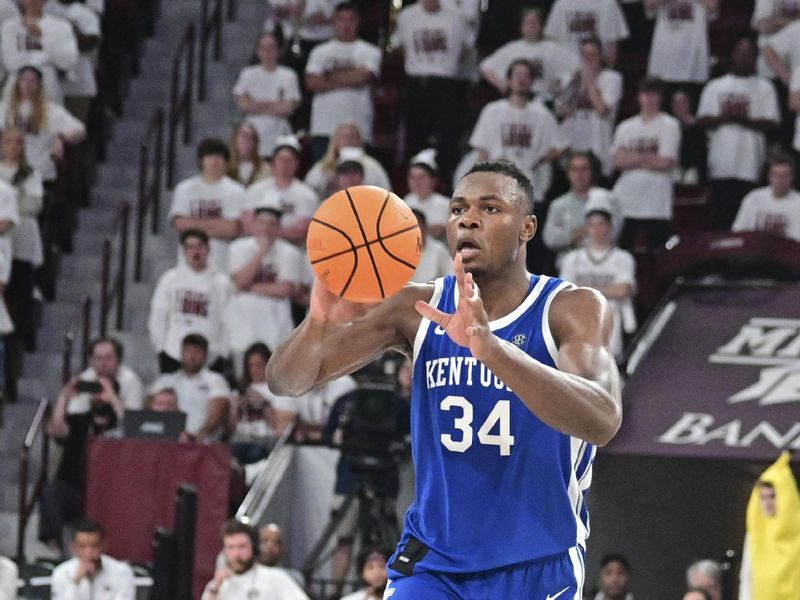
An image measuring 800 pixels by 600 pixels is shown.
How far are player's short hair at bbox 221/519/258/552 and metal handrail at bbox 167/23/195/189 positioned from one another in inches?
227

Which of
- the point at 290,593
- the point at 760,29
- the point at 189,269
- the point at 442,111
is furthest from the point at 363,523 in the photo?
the point at 760,29

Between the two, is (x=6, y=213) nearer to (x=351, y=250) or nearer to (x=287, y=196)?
(x=287, y=196)

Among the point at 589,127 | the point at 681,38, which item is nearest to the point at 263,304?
the point at 589,127

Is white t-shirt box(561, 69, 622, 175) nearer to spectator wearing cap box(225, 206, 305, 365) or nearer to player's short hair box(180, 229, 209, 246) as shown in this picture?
spectator wearing cap box(225, 206, 305, 365)

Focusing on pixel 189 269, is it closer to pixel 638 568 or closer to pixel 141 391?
pixel 141 391

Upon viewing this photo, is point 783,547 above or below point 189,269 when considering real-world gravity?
below

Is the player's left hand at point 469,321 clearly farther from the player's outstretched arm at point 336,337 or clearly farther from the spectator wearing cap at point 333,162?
the spectator wearing cap at point 333,162

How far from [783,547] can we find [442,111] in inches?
251

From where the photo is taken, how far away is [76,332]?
1611cm

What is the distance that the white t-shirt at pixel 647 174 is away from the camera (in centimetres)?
1498

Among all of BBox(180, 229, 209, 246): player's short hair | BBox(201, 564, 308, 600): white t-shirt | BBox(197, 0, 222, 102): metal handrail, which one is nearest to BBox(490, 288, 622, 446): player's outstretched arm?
BBox(201, 564, 308, 600): white t-shirt

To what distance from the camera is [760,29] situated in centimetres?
1606

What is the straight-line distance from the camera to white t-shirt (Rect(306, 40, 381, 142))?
16.1 metres

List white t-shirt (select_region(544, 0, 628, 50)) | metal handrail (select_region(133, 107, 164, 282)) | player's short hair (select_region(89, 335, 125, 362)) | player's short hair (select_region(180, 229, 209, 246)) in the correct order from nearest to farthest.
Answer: player's short hair (select_region(89, 335, 125, 362)) < player's short hair (select_region(180, 229, 209, 246)) < metal handrail (select_region(133, 107, 164, 282)) < white t-shirt (select_region(544, 0, 628, 50))
